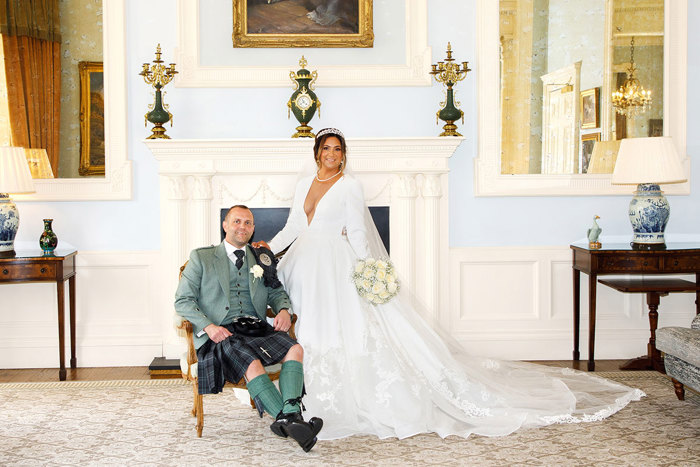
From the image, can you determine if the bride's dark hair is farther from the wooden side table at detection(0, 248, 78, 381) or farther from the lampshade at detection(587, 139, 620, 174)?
the lampshade at detection(587, 139, 620, 174)

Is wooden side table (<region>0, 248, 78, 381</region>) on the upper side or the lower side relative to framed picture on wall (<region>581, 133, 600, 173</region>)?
lower

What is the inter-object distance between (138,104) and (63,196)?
1028 millimetres

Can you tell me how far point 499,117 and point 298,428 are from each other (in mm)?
3539

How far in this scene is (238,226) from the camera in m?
4.30

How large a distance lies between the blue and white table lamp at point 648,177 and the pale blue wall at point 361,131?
52 centimetres

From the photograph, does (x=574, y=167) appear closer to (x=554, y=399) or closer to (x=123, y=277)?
(x=554, y=399)

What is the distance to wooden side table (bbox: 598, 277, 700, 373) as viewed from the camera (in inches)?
217

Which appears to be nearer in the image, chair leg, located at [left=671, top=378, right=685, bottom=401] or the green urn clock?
chair leg, located at [left=671, top=378, right=685, bottom=401]

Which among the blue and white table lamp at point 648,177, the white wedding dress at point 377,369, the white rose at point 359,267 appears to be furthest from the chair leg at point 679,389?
the white rose at point 359,267

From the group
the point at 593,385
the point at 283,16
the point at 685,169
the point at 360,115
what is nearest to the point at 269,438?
the point at 593,385

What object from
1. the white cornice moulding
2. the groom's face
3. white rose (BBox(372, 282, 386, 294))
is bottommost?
white rose (BBox(372, 282, 386, 294))

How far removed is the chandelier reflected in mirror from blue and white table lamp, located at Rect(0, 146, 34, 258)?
5.07 m

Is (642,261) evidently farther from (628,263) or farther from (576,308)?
(576,308)

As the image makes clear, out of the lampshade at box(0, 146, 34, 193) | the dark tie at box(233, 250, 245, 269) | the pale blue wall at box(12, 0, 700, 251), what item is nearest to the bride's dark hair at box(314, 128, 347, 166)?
the dark tie at box(233, 250, 245, 269)
